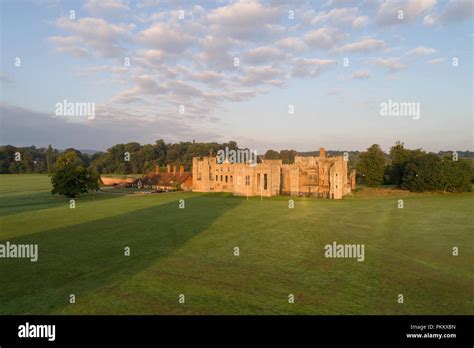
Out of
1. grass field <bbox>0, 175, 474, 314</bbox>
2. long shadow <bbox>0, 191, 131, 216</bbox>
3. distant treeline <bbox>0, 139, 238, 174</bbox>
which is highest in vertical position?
distant treeline <bbox>0, 139, 238, 174</bbox>

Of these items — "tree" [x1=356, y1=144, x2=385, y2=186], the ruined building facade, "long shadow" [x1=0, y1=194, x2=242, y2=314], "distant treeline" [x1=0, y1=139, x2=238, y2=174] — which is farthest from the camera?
"distant treeline" [x1=0, y1=139, x2=238, y2=174]

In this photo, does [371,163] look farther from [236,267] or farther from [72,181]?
[236,267]

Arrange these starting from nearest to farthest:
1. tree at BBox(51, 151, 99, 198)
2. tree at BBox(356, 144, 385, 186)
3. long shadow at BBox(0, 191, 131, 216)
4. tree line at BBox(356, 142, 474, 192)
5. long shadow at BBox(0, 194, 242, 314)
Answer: long shadow at BBox(0, 194, 242, 314)
long shadow at BBox(0, 191, 131, 216)
tree at BBox(51, 151, 99, 198)
tree line at BBox(356, 142, 474, 192)
tree at BBox(356, 144, 385, 186)

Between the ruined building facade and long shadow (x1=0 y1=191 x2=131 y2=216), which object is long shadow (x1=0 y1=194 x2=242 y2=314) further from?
the ruined building facade

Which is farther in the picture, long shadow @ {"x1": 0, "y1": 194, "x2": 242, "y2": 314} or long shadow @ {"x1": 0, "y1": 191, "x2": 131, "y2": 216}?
long shadow @ {"x1": 0, "y1": 191, "x2": 131, "y2": 216}

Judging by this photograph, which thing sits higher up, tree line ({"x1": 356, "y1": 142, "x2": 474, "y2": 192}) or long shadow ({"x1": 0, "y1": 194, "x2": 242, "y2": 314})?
tree line ({"x1": 356, "y1": 142, "x2": 474, "y2": 192})

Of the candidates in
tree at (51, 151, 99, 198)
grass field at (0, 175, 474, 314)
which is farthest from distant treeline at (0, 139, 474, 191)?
grass field at (0, 175, 474, 314)
